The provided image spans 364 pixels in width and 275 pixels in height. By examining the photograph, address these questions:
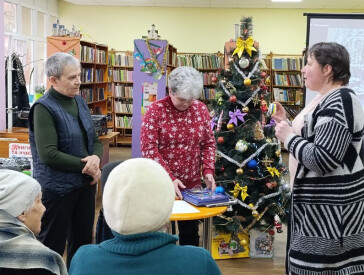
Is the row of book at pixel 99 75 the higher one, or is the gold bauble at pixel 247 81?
the row of book at pixel 99 75

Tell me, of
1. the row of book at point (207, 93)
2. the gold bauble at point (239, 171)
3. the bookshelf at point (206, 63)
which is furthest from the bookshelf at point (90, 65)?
the gold bauble at point (239, 171)

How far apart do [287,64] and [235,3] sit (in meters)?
1.92

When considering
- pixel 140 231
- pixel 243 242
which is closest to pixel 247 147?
pixel 243 242

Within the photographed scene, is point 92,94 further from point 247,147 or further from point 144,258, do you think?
point 144,258

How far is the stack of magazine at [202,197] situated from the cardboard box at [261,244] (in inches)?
54.8

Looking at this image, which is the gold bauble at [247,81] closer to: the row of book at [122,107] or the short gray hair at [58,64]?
the short gray hair at [58,64]

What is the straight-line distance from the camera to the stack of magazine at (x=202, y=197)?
2.51 metres

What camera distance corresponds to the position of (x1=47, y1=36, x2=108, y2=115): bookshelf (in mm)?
7066

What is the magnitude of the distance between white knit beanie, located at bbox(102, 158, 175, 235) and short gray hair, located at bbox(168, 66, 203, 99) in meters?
1.46

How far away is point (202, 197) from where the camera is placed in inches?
100

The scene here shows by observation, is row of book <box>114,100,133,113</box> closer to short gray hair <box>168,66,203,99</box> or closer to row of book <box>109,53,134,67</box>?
row of book <box>109,53,134,67</box>

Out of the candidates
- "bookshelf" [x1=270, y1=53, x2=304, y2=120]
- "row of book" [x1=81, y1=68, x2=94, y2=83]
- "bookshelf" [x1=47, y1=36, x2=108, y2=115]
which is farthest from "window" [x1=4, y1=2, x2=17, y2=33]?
"bookshelf" [x1=270, y1=53, x2=304, y2=120]

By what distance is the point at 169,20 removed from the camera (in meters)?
11.3

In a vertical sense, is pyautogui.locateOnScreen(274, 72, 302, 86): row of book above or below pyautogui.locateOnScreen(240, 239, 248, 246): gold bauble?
above
